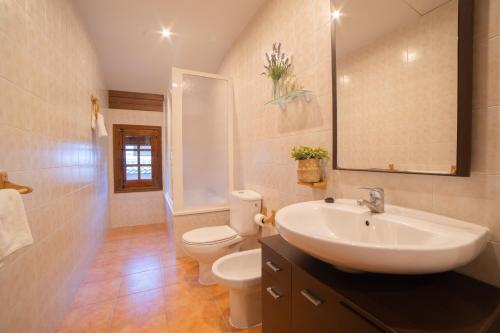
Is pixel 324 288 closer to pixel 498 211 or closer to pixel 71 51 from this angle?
pixel 498 211

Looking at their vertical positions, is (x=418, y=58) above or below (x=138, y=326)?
above

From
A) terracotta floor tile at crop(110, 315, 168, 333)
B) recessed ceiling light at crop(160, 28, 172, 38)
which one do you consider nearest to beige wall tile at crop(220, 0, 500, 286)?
recessed ceiling light at crop(160, 28, 172, 38)

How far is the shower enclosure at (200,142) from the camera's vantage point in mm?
2514

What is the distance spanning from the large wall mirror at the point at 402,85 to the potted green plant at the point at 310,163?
11 centimetres

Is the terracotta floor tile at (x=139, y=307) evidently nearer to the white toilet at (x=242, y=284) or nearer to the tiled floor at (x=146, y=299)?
the tiled floor at (x=146, y=299)

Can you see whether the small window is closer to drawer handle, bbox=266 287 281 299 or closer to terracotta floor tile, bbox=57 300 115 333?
terracotta floor tile, bbox=57 300 115 333

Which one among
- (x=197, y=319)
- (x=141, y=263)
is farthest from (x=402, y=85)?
(x=141, y=263)

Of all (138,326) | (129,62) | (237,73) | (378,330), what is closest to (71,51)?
(129,62)

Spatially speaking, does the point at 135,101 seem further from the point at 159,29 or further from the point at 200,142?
the point at 200,142

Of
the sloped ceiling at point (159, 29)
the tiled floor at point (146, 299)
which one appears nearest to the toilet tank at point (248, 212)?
the tiled floor at point (146, 299)

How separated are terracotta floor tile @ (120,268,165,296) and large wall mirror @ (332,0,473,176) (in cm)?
201

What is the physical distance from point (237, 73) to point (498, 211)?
2.45 metres

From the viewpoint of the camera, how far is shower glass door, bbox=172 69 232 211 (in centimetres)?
255

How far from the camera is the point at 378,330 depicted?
1.84 feet
